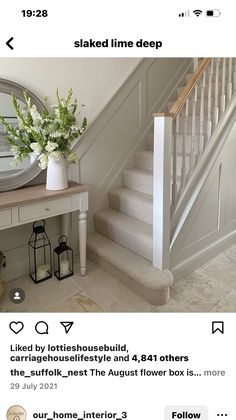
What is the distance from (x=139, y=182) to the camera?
95.7 inches

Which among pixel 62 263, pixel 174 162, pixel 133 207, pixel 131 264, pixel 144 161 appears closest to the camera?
pixel 174 162

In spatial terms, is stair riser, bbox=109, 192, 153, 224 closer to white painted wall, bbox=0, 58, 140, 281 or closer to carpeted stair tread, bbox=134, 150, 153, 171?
carpeted stair tread, bbox=134, 150, 153, 171

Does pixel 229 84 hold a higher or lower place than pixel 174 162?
higher

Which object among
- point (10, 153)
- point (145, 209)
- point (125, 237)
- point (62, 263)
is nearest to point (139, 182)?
point (145, 209)

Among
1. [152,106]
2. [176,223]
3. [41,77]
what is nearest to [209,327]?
[176,223]

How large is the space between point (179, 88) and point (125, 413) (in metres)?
2.96

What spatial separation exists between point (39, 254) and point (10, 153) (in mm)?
792

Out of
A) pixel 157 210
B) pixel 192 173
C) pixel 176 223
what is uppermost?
pixel 192 173

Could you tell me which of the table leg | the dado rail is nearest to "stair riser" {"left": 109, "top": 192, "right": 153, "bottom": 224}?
the dado rail

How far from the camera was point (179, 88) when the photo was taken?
2.95 metres
